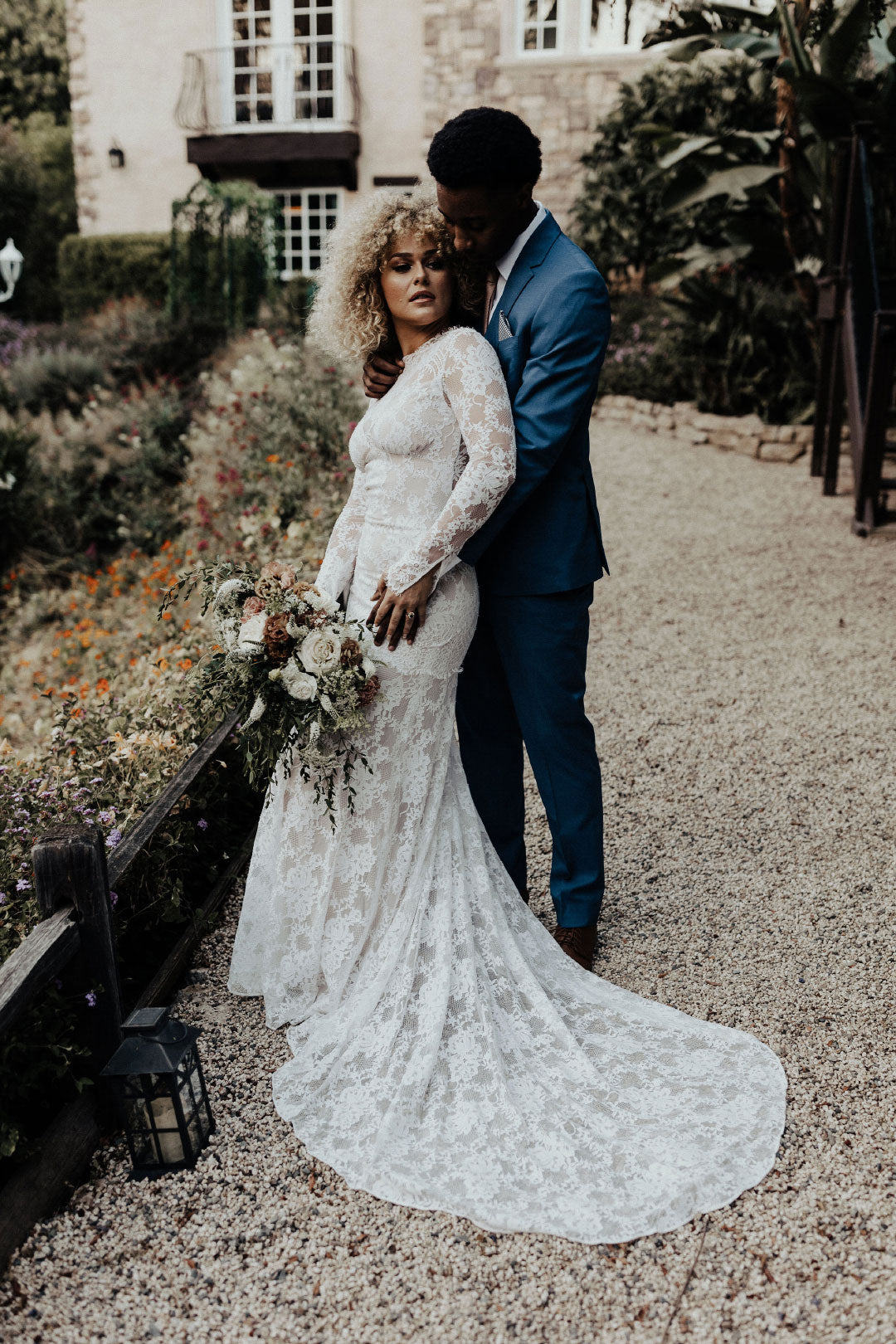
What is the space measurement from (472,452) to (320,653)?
0.60 metres

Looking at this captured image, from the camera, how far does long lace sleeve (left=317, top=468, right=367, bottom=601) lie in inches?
113

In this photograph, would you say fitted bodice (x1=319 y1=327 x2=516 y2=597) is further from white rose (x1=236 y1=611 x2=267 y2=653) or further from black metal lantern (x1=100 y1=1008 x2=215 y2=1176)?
black metal lantern (x1=100 y1=1008 x2=215 y2=1176)

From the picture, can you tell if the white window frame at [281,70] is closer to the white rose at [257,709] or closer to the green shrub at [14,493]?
the green shrub at [14,493]

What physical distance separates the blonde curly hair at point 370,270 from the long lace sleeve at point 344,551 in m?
0.35

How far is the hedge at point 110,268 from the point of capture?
15.2m

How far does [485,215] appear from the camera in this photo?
2527mm

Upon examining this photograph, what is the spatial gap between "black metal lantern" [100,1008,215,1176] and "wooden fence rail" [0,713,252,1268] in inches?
3.1

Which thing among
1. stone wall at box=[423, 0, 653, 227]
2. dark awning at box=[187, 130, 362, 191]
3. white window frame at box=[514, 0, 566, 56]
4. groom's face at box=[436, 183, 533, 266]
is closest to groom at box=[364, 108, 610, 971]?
groom's face at box=[436, 183, 533, 266]

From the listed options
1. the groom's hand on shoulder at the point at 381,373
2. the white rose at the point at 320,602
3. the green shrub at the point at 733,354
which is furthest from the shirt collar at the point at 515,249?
the green shrub at the point at 733,354

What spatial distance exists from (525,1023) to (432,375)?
5.30ft

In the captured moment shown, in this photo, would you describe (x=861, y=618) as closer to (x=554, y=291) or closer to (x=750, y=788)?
(x=750, y=788)

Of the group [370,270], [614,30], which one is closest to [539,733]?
[370,270]

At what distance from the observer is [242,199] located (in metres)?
13.4

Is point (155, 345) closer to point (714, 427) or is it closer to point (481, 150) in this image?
point (714, 427)
